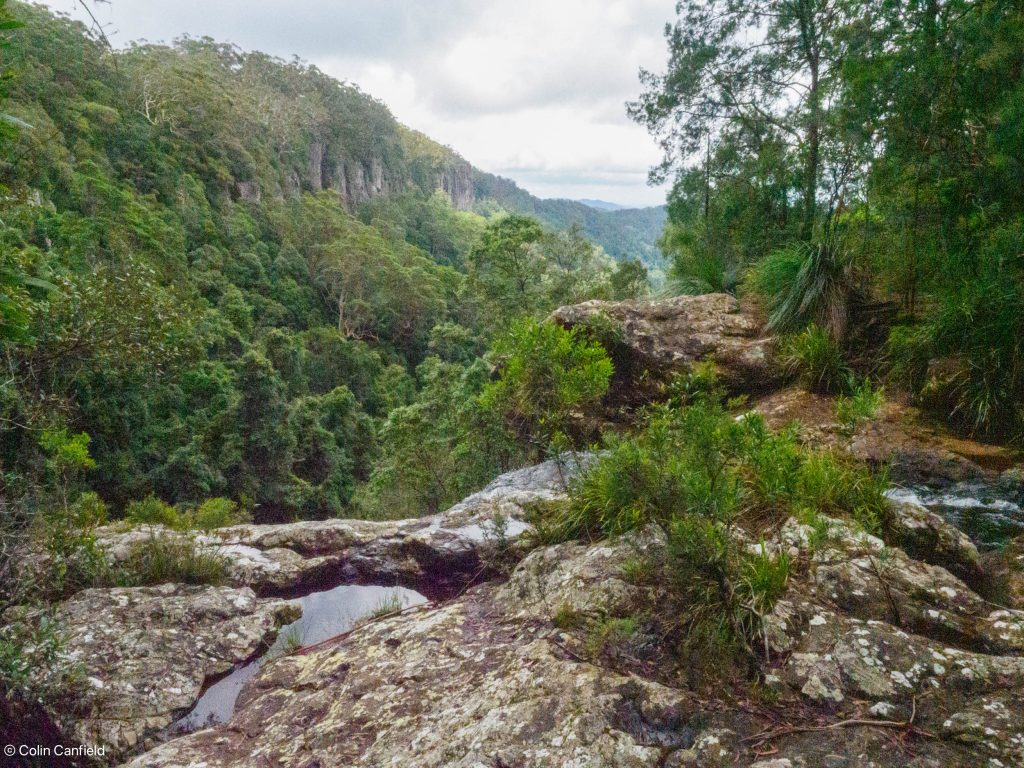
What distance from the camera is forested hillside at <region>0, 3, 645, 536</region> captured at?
4906mm

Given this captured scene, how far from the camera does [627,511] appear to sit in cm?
317

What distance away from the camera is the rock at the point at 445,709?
2.16 m

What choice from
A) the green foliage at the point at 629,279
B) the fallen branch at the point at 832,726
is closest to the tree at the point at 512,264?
the green foliage at the point at 629,279

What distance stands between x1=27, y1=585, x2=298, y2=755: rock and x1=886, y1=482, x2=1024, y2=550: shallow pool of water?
13.4ft

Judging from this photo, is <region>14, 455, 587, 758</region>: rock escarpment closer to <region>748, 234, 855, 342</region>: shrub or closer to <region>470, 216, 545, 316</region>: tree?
<region>748, 234, 855, 342</region>: shrub

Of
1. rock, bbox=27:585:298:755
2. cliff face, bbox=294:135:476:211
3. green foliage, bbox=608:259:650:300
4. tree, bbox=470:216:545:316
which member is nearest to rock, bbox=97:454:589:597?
rock, bbox=27:585:298:755

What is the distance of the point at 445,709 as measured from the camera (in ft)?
8.30

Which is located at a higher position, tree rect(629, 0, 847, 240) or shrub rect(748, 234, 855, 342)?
tree rect(629, 0, 847, 240)

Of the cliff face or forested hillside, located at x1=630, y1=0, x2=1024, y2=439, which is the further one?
the cliff face

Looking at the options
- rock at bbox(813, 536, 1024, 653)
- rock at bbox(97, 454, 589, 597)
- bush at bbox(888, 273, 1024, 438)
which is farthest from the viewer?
rock at bbox(97, 454, 589, 597)

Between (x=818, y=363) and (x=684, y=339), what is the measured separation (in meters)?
1.25

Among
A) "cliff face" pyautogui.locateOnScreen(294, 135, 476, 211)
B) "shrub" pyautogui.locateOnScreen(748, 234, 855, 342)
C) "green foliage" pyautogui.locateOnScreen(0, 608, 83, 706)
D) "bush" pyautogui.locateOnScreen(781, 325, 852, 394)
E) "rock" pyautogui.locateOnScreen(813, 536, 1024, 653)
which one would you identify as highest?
"cliff face" pyautogui.locateOnScreen(294, 135, 476, 211)

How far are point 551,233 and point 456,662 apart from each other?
17.5 m

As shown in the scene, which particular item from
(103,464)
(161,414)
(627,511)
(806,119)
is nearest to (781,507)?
(627,511)
